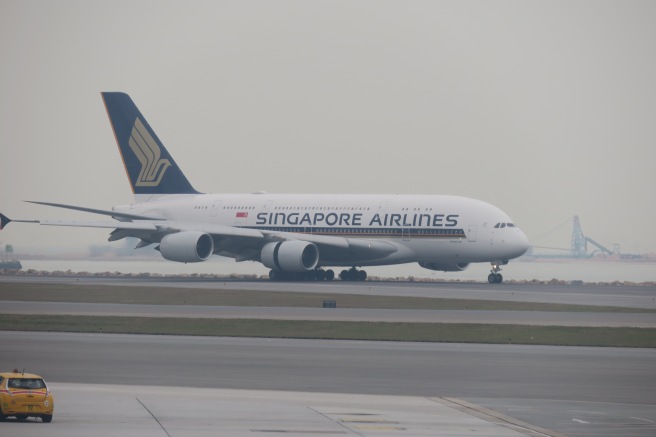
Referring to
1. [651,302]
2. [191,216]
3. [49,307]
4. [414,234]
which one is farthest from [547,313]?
[191,216]

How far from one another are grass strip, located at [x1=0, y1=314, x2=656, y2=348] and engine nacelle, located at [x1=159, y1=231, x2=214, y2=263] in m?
33.1

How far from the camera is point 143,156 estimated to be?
9494 cm

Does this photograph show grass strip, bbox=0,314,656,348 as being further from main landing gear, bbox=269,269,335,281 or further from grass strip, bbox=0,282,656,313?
main landing gear, bbox=269,269,335,281

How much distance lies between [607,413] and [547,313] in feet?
94.8

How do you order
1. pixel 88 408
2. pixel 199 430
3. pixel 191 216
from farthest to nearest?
1. pixel 191 216
2. pixel 88 408
3. pixel 199 430

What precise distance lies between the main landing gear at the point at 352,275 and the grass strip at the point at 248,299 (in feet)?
62.0

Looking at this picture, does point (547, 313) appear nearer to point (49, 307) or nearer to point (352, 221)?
point (49, 307)

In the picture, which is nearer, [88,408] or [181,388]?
[88,408]

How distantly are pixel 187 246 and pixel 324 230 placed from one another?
10076mm

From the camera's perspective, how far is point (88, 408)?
25.3m

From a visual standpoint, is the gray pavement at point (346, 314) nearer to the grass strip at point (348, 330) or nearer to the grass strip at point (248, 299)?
the grass strip at point (348, 330)

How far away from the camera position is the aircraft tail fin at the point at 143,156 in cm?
9494

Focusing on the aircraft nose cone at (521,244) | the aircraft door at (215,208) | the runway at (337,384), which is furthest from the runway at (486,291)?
the runway at (337,384)

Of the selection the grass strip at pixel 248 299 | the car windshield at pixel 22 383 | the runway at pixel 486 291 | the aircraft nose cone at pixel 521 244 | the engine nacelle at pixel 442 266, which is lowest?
the car windshield at pixel 22 383
